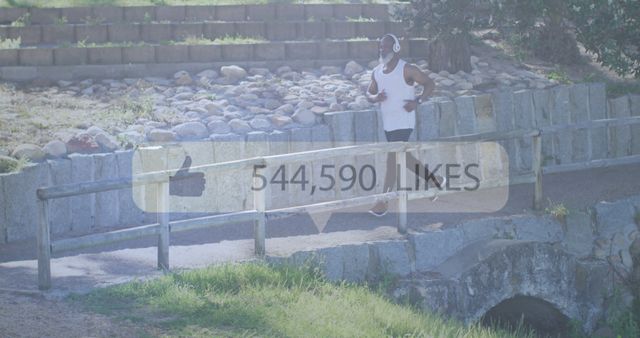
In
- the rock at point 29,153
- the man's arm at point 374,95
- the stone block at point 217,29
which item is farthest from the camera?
the stone block at point 217,29

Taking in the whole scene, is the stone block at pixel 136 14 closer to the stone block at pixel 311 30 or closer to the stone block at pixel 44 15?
the stone block at pixel 44 15

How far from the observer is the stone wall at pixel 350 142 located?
955 centimetres

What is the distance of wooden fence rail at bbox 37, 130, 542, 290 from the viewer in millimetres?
7488

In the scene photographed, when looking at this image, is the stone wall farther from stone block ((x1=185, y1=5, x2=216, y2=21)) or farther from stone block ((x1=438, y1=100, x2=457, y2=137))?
stone block ((x1=185, y1=5, x2=216, y2=21))

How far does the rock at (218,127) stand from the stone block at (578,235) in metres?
3.85

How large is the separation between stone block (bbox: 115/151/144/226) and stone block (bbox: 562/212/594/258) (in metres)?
4.52

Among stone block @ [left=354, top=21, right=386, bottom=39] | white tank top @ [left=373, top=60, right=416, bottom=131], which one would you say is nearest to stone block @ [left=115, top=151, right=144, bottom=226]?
white tank top @ [left=373, top=60, right=416, bottom=131]

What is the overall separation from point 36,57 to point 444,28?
532 centimetres

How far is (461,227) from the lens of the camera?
10195 millimetres

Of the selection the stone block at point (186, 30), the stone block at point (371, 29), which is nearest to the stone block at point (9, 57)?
the stone block at point (186, 30)

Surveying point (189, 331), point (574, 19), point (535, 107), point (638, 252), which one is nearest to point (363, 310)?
point (189, 331)

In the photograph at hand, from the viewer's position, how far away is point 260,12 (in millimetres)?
15297

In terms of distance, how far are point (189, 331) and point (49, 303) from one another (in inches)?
43.6

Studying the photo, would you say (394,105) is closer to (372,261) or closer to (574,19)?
(372,261)
